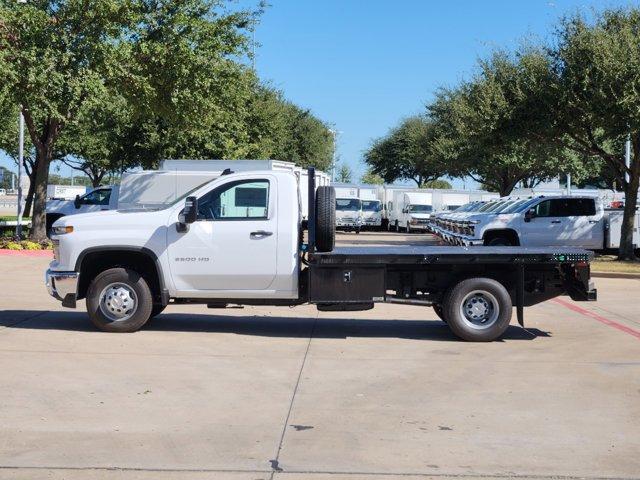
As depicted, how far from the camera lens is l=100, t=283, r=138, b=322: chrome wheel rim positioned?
11.5m

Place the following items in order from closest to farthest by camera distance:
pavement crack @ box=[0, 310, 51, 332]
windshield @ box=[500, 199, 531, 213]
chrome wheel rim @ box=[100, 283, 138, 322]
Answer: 1. chrome wheel rim @ box=[100, 283, 138, 322]
2. pavement crack @ box=[0, 310, 51, 332]
3. windshield @ box=[500, 199, 531, 213]

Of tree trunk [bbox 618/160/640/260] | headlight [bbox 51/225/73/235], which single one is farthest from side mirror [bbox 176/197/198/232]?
tree trunk [bbox 618/160/640/260]

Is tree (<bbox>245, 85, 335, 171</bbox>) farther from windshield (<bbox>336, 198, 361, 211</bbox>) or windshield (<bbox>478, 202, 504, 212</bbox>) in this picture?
windshield (<bbox>478, 202, 504, 212</bbox>)

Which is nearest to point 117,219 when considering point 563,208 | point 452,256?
point 452,256

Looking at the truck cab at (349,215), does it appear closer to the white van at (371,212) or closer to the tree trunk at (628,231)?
the white van at (371,212)

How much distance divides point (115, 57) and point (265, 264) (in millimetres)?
14672

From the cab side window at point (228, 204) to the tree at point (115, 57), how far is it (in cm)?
1309

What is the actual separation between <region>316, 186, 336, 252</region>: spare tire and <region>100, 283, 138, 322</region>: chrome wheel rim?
95.4 inches

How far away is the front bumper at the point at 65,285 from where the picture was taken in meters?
11.5

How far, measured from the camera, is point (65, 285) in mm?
11555

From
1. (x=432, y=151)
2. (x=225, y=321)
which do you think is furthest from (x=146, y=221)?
(x=432, y=151)

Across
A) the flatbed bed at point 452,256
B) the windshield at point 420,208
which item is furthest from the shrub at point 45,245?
the windshield at point 420,208

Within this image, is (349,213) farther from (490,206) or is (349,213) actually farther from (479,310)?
(479,310)

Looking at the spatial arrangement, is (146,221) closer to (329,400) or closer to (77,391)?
(77,391)
